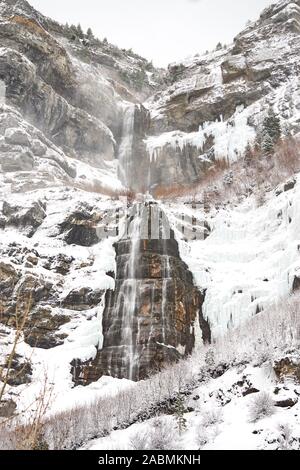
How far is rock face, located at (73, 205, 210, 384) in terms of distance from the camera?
25.2 metres

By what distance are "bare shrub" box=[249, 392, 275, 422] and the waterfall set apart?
135ft

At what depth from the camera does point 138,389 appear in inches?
819

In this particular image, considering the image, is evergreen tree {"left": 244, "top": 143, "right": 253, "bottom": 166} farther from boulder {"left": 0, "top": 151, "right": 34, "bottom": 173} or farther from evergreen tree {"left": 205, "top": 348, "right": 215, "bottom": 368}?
evergreen tree {"left": 205, "top": 348, "right": 215, "bottom": 368}

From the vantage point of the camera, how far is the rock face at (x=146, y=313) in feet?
82.6

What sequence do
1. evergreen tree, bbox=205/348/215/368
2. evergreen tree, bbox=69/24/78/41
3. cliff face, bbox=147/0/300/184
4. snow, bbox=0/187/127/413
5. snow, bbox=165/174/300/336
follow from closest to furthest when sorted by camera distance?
evergreen tree, bbox=205/348/215/368, snow, bbox=0/187/127/413, snow, bbox=165/174/300/336, cliff face, bbox=147/0/300/184, evergreen tree, bbox=69/24/78/41

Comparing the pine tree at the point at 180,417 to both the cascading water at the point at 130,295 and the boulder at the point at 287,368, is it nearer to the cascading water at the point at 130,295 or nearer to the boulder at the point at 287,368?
the boulder at the point at 287,368

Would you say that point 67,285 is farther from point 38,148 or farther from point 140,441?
point 38,148

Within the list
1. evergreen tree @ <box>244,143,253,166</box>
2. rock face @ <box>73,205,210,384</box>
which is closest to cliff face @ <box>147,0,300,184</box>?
evergreen tree @ <box>244,143,253,166</box>

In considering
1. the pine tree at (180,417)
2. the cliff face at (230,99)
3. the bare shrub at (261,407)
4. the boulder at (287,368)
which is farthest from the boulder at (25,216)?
the cliff face at (230,99)

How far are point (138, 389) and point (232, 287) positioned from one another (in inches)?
393

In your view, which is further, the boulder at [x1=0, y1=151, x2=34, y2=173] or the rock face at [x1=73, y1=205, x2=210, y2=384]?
the boulder at [x1=0, y1=151, x2=34, y2=173]

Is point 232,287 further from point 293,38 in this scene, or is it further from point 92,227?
point 293,38

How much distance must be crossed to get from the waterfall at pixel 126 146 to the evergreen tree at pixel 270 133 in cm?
1598
